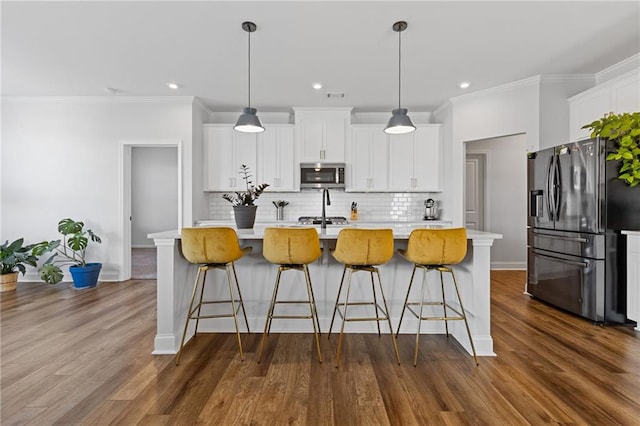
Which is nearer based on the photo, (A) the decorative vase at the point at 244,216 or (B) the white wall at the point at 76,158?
(A) the decorative vase at the point at 244,216

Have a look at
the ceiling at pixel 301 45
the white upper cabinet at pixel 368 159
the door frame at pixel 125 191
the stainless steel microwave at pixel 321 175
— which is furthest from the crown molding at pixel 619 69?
the door frame at pixel 125 191

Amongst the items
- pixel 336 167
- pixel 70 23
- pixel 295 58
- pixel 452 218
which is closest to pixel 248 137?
pixel 336 167

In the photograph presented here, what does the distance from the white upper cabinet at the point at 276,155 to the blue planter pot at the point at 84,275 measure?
8.84 ft

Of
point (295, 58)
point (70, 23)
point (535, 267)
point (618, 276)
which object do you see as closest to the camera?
point (70, 23)

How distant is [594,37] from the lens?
3.06 metres

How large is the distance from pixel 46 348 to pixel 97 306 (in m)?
1.12

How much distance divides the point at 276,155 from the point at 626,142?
13.6ft

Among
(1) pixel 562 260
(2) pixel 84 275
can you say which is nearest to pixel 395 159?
(1) pixel 562 260

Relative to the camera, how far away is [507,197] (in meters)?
5.84

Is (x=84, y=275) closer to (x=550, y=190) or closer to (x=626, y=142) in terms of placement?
(x=550, y=190)

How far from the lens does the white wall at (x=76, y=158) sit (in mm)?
4691

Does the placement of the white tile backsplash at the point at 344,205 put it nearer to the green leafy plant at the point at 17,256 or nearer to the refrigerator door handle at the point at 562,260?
the refrigerator door handle at the point at 562,260

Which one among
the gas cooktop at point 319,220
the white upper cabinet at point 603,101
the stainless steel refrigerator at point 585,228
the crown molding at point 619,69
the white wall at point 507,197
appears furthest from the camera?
the white wall at point 507,197

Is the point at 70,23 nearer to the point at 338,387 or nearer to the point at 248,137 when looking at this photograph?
the point at 248,137
